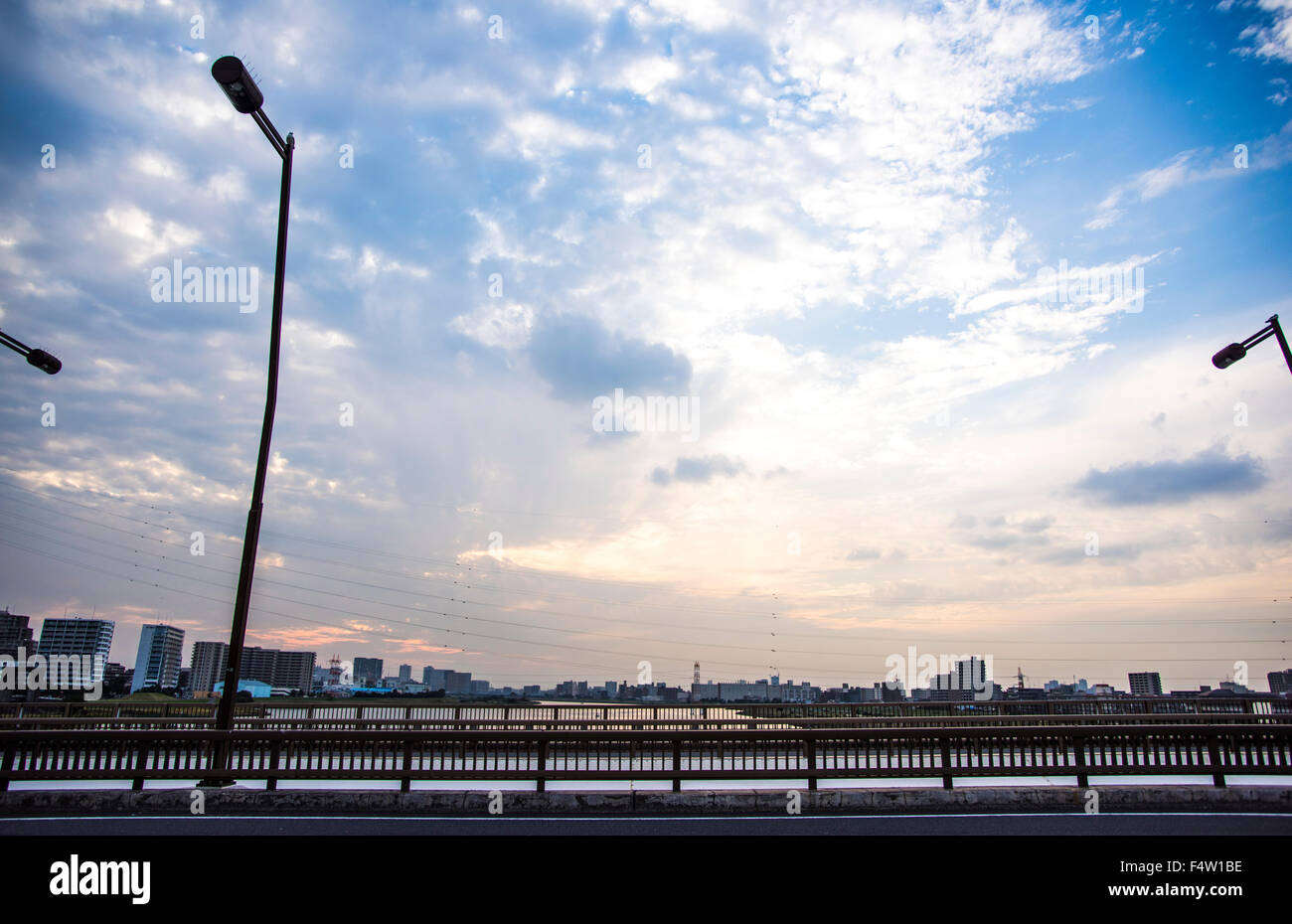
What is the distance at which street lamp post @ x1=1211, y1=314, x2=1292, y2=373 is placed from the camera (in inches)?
703

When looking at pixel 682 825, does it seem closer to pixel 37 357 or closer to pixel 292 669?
pixel 37 357

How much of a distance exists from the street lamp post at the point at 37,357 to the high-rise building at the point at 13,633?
108 m

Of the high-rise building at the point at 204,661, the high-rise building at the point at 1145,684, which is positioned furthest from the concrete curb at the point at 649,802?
the high-rise building at the point at 204,661

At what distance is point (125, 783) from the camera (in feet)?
46.8

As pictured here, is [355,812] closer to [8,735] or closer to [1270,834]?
[8,735]

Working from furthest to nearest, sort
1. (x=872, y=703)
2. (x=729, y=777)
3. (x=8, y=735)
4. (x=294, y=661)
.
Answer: (x=294, y=661) → (x=872, y=703) → (x=729, y=777) → (x=8, y=735)

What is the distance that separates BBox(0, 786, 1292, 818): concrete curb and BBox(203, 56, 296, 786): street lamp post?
102cm

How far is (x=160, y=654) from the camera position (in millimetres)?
133750

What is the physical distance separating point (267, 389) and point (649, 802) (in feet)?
35.4

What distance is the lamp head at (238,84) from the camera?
1218 cm
